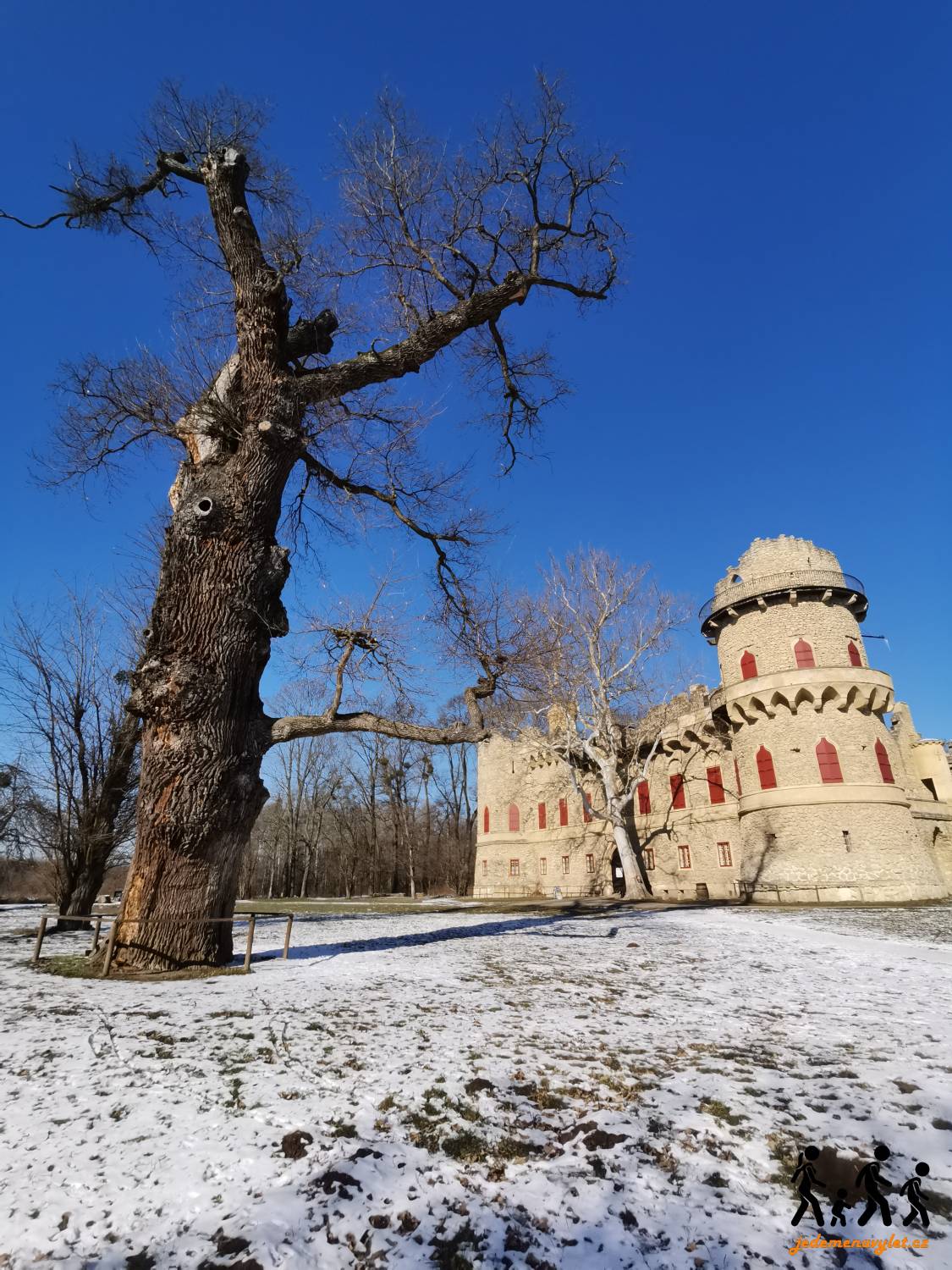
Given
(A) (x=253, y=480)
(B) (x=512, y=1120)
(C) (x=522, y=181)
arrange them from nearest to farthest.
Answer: (B) (x=512, y=1120) < (A) (x=253, y=480) < (C) (x=522, y=181)

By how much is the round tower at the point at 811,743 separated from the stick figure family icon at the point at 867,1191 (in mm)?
23379

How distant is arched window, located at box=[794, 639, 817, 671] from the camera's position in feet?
80.7

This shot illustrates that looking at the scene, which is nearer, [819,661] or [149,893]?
[149,893]

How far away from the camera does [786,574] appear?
2602 cm

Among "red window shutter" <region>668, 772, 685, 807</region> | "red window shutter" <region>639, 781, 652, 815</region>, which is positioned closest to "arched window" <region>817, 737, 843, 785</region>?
"red window shutter" <region>668, 772, 685, 807</region>

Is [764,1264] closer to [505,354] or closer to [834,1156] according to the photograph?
[834,1156]

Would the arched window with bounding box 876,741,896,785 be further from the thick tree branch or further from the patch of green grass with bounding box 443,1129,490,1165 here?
the patch of green grass with bounding box 443,1129,490,1165

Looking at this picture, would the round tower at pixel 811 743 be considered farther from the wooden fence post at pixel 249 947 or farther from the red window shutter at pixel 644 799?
the wooden fence post at pixel 249 947

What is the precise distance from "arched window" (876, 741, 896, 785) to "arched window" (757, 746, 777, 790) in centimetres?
379

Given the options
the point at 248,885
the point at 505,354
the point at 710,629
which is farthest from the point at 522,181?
the point at 248,885

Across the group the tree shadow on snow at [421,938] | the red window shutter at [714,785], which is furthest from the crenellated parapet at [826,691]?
the tree shadow on snow at [421,938]

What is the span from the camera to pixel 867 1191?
2.22m

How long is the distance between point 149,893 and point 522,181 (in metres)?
11.3

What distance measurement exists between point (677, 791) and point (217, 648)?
90.6 feet
